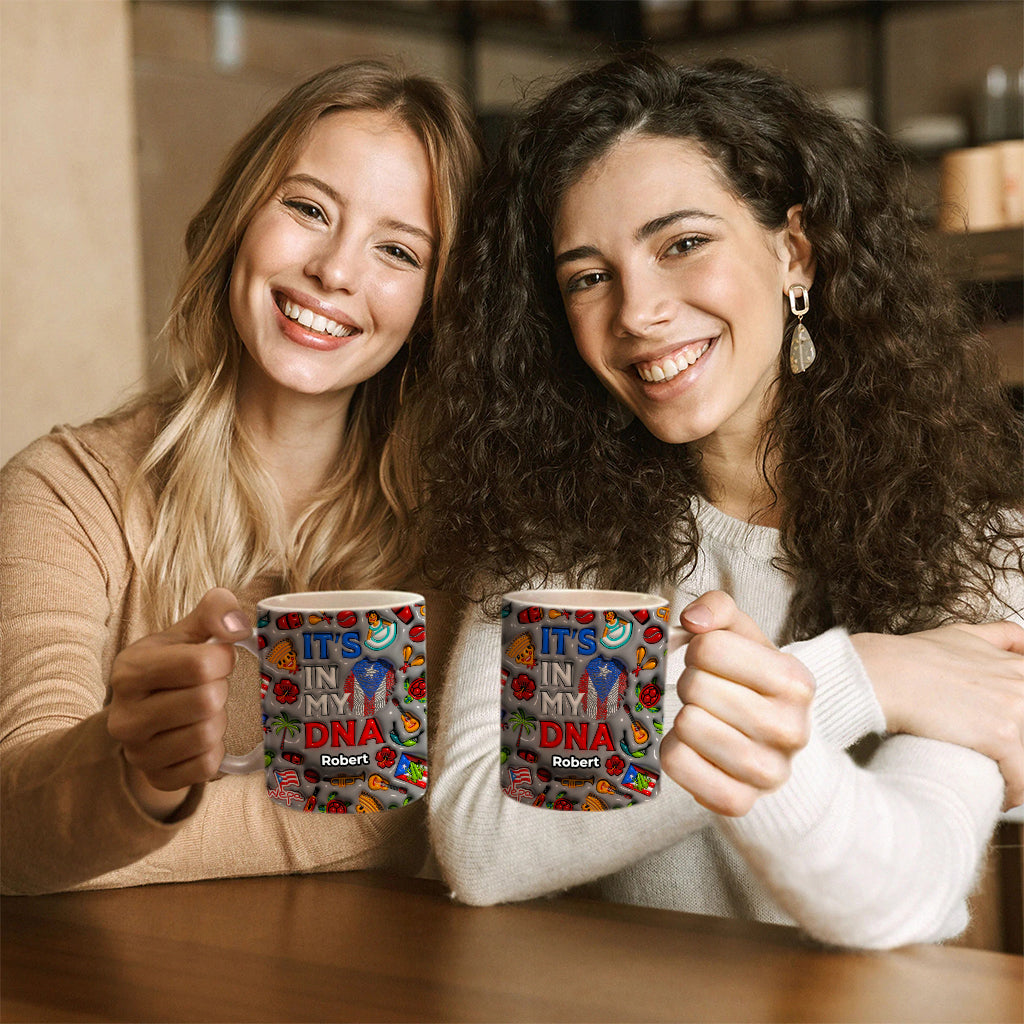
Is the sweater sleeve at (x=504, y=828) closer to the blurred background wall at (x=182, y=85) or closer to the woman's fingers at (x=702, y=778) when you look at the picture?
the woman's fingers at (x=702, y=778)

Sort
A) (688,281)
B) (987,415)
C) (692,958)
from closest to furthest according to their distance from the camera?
(692,958) → (688,281) → (987,415)

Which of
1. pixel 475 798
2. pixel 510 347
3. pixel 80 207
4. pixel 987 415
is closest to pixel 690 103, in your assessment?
pixel 510 347

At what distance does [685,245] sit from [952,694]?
0.49 metres

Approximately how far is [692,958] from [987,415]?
2.48 feet

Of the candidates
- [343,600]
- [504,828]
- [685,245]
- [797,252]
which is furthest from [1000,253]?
[343,600]

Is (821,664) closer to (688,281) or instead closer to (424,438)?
(688,281)

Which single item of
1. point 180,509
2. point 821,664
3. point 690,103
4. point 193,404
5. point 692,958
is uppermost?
point 690,103

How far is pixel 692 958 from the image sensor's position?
0.81 meters

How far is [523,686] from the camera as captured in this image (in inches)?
31.2

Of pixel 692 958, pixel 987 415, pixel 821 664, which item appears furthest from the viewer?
pixel 987 415

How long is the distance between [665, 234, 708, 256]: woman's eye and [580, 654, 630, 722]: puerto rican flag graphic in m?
0.58

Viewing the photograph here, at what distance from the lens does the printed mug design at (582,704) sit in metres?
0.77

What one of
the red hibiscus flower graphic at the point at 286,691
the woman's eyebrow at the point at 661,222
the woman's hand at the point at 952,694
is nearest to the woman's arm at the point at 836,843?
the woman's hand at the point at 952,694

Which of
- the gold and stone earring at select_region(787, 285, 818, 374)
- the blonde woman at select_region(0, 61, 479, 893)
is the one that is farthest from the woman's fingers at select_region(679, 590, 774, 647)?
the gold and stone earring at select_region(787, 285, 818, 374)
